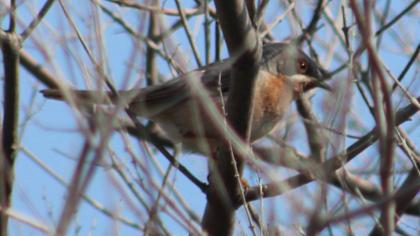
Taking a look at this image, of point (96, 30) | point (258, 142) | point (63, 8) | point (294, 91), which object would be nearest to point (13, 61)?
point (63, 8)

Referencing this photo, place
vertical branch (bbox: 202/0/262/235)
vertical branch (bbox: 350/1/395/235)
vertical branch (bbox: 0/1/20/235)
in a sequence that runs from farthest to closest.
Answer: vertical branch (bbox: 0/1/20/235)
vertical branch (bbox: 202/0/262/235)
vertical branch (bbox: 350/1/395/235)

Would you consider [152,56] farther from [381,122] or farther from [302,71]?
[381,122]

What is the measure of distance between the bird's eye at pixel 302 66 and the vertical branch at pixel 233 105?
2416 mm

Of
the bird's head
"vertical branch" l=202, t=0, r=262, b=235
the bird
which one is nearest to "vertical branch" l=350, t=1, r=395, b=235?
"vertical branch" l=202, t=0, r=262, b=235

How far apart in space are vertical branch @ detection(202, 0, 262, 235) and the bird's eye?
95.1 inches

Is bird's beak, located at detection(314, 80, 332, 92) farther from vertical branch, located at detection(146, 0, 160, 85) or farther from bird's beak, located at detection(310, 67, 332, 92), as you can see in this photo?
vertical branch, located at detection(146, 0, 160, 85)

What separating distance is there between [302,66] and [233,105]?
3188 millimetres

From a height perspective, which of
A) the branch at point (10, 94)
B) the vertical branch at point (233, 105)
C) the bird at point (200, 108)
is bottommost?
the vertical branch at point (233, 105)

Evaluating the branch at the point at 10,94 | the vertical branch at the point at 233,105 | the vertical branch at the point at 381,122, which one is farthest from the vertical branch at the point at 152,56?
the vertical branch at the point at 381,122

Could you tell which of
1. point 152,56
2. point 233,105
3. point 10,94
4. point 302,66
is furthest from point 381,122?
point 152,56

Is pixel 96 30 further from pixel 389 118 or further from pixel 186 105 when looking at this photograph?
pixel 186 105

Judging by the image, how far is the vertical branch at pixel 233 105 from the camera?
4121 millimetres

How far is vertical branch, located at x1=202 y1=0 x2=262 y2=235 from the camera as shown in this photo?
4121mm

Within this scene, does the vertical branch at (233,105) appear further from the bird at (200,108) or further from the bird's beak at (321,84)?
the bird's beak at (321,84)
